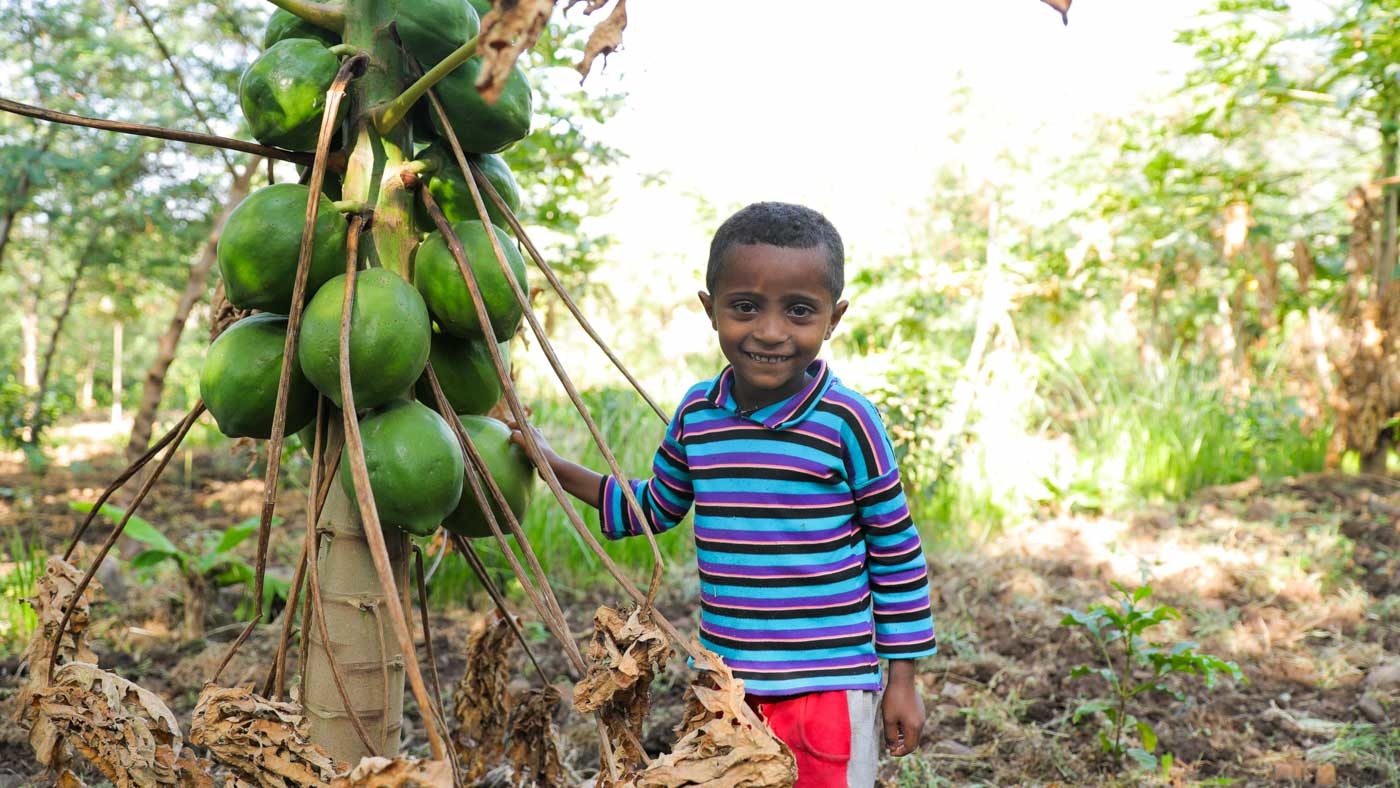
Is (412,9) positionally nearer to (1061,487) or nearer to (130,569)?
(130,569)

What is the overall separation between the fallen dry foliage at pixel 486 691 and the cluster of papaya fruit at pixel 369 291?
18.6 inches

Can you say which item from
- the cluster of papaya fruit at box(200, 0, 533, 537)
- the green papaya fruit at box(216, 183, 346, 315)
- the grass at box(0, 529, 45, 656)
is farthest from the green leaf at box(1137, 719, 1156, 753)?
the grass at box(0, 529, 45, 656)

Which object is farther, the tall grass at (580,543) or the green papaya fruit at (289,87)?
the tall grass at (580,543)

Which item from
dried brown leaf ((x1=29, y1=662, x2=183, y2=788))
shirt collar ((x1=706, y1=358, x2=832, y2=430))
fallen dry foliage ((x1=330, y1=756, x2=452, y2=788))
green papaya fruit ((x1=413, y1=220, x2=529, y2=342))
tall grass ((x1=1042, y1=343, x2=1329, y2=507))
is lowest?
tall grass ((x1=1042, y1=343, x2=1329, y2=507))

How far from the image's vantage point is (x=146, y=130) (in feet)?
3.77

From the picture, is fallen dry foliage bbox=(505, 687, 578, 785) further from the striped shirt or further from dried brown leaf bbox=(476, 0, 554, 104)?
dried brown leaf bbox=(476, 0, 554, 104)

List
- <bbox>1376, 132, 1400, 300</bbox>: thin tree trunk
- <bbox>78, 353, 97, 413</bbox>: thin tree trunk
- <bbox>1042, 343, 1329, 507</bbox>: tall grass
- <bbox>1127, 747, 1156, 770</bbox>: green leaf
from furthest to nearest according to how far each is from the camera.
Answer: <bbox>78, 353, 97, 413</bbox>: thin tree trunk, <bbox>1042, 343, 1329, 507</bbox>: tall grass, <bbox>1376, 132, 1400, 300</bbox>: thin tree trunk, <bbox>1127, 747, 1156, 770</bbox>: green leaf

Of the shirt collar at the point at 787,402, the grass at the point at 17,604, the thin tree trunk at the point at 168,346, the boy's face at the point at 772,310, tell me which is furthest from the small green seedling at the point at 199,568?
the boy's face at the point at 772,310

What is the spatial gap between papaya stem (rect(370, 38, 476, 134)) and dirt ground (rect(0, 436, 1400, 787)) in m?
1.06

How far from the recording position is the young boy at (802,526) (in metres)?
1.62

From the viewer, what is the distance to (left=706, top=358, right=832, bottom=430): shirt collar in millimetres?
1657

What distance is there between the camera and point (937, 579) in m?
3.94

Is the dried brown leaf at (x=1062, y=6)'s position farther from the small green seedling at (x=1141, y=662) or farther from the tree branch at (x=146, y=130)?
the small green seedling at (x=1141, y=662)

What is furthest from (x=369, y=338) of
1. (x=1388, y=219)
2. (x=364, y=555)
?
(x=1388, y=219)
